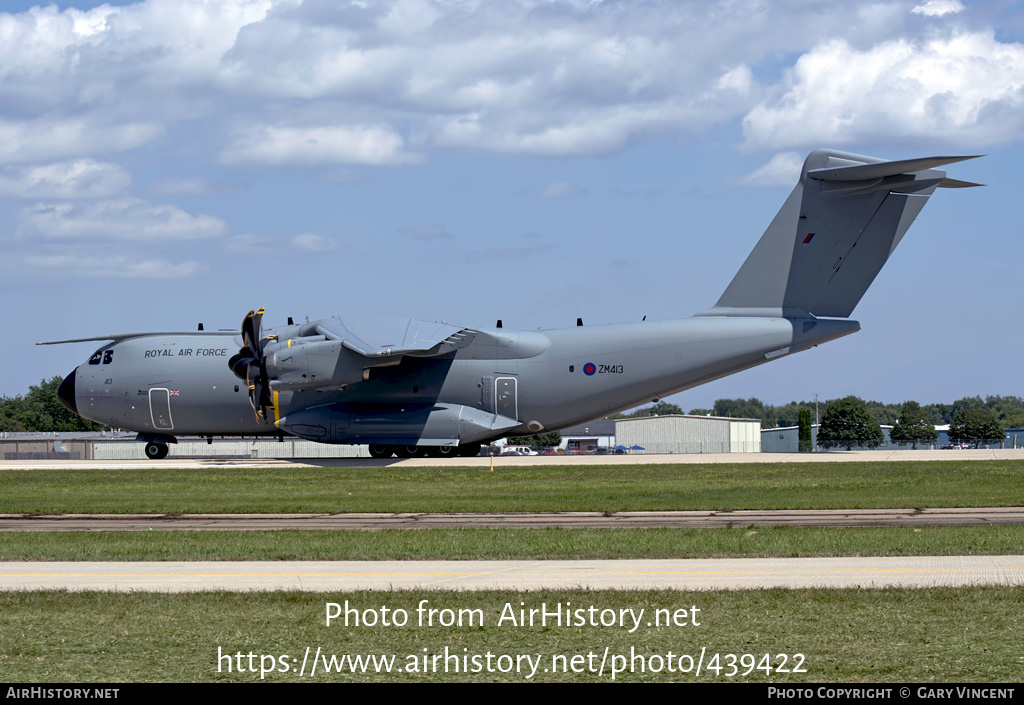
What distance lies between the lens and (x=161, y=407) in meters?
39.6

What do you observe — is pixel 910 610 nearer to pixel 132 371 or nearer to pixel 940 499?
pixel 940 499

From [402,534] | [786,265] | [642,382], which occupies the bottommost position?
[402,534]

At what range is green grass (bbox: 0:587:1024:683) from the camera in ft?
27.9

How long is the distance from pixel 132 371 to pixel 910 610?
34.8m

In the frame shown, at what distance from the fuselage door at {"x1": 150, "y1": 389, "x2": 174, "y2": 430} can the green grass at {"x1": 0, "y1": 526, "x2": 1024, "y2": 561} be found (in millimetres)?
21427

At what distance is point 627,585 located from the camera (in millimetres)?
12242

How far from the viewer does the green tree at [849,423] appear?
11800cm

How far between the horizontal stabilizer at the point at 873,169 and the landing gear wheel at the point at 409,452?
17.3 m

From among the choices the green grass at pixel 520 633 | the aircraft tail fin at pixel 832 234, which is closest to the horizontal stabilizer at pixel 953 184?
the aircraft tail fin at pixel 832 234

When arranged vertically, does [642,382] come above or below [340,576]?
above

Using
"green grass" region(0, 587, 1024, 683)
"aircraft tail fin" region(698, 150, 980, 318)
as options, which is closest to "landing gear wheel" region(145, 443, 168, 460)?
"aircraft tail fin" region(698, 150, 980, 318)

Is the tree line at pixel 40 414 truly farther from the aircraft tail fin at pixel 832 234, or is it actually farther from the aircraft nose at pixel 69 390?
the aircraft tail fin at pixel 832 234

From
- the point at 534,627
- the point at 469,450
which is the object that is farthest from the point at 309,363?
the point at 534,627
